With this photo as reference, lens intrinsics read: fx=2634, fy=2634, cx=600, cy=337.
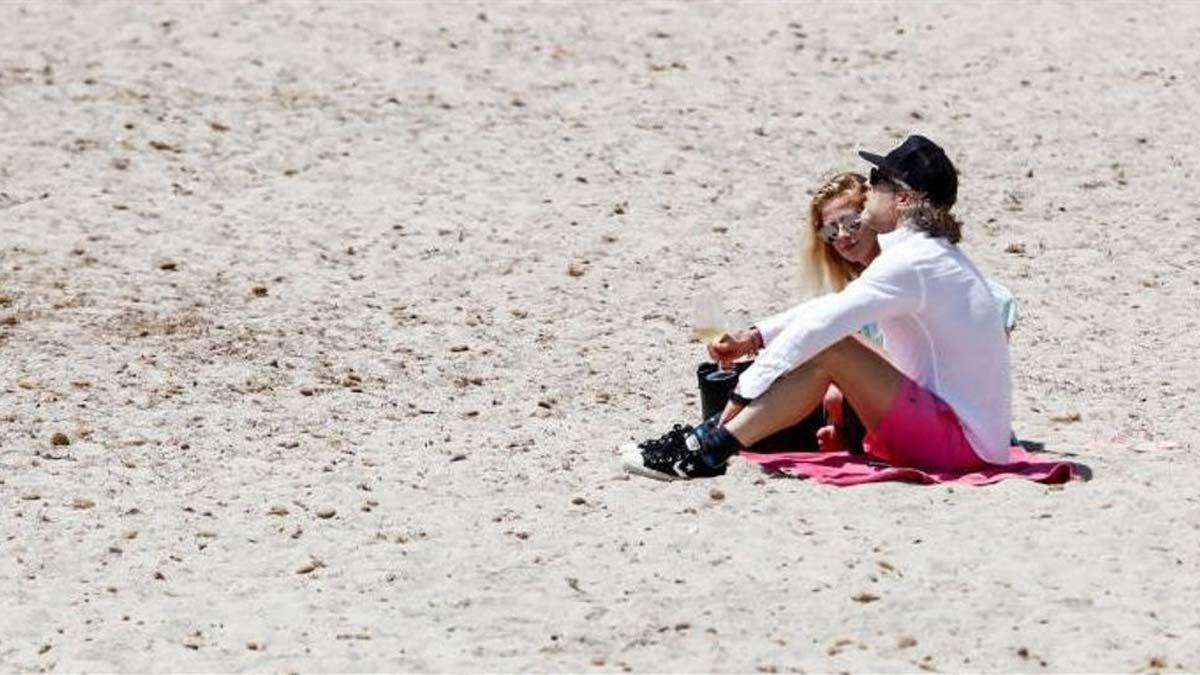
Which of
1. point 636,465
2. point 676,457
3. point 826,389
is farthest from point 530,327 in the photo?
point 826,389

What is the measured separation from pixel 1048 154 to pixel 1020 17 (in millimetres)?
2064

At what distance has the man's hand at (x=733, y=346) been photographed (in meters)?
8.39

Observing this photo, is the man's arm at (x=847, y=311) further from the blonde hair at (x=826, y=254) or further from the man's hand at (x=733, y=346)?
the blonde hair at (x=826, y=254)

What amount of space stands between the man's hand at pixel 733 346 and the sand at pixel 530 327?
1.32ft

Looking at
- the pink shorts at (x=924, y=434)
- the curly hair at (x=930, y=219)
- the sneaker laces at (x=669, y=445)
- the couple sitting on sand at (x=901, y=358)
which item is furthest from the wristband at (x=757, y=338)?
the curly hair at (x=930, y=219)

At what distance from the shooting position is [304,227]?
39.1 feet

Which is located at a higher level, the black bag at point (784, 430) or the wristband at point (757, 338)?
the wristband at point (757, 338)

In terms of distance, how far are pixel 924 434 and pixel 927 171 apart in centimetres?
82

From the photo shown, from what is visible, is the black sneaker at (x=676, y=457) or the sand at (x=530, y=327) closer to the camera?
the sand at (x=530, y=327)

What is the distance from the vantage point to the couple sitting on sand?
8.02 metres

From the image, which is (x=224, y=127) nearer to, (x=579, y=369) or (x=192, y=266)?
(x=192, y=266)

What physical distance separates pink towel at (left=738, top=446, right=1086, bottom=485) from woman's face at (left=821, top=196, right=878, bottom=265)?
66 cm

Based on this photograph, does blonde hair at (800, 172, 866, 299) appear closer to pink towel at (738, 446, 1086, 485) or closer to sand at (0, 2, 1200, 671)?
pink towel at (738, 446, 1086, 485)

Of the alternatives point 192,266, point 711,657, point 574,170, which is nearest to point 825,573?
point 711,657
